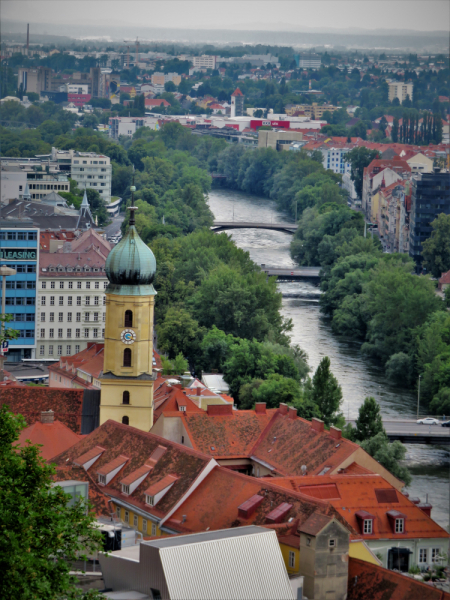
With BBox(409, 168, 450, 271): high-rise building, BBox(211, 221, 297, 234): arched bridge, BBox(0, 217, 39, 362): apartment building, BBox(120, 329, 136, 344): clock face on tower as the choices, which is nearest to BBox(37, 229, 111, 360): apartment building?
BBox(0, 217, 39, 362): apartment building

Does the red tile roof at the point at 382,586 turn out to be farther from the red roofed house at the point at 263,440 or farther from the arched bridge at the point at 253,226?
the arched bridge at the point at 253,226

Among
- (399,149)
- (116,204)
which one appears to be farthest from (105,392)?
(399,149)

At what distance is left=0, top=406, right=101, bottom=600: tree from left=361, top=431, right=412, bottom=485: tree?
23189 mm

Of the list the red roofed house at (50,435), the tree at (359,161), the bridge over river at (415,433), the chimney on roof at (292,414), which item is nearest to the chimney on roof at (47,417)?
the red roofed house at (50,435)

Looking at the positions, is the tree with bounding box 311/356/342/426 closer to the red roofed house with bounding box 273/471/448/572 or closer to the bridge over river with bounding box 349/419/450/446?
the bridge over river with bounding box 349/419/450/446

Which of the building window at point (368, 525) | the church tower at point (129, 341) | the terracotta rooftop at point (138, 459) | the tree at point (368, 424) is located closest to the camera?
the building window at point (368, 525)

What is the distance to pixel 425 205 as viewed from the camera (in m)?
96.0

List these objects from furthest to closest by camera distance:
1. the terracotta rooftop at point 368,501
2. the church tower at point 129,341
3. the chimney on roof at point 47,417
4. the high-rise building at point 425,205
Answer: the high-rise building at point 425,205, the church tower at point 129,341, the chimney on roof at point 47,417, the terracotta rooftop at point 368,501

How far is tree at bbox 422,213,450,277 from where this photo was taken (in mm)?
89312

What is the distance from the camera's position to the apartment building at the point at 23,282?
68.7 meters

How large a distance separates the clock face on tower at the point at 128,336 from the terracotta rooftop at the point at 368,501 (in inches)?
311

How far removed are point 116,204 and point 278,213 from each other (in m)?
13.8

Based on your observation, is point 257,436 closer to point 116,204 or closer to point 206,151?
point 116,204

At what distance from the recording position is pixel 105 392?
145ft
